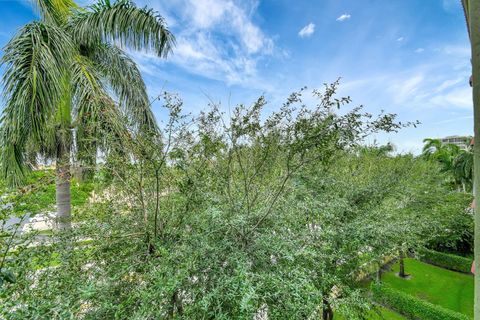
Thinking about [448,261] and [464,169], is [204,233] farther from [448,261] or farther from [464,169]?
[464,169]

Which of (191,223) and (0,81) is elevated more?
(0,81)

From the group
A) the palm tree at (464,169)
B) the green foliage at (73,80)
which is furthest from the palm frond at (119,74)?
the palm tree at (464,169)

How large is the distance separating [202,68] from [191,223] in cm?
541

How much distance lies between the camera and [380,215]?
5.54 m

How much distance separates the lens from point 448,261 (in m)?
11.6

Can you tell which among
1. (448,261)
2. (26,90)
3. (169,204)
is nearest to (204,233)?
(169,204)

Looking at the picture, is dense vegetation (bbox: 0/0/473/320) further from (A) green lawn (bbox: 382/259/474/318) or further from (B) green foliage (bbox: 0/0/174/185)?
(A) green lawn (bbox: 382/259/474/318)

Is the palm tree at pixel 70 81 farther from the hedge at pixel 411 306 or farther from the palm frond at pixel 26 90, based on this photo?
the hedge at pixel 411 306

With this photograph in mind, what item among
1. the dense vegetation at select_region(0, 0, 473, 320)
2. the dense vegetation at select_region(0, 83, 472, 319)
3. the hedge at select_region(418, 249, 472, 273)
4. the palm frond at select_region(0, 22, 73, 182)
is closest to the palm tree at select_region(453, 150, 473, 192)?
the hedge at select_region(418, 249, 472, 273)

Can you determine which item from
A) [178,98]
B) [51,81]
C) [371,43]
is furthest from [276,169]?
[51,81]

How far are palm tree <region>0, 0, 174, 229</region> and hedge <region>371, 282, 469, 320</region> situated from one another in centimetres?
795

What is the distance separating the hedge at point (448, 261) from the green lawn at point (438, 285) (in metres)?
0.30

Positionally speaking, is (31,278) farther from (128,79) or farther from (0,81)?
(128,79)

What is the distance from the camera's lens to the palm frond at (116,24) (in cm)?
625
